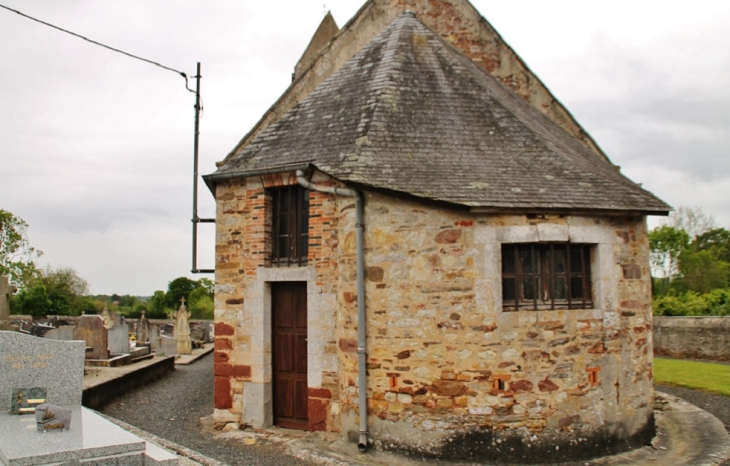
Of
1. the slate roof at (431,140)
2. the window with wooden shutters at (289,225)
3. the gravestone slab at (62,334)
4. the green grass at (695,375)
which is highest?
the slate roof at (431,140)

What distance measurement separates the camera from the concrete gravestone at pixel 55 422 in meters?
5.29

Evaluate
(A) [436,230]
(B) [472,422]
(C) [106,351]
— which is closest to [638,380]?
(B) [472,422]

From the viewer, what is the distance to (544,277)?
8.09 meters

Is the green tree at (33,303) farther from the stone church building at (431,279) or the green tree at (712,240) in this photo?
the green tree at (712,240)

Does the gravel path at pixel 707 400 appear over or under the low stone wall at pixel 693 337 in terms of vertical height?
under

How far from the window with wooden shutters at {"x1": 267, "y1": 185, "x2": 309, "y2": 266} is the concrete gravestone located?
352 centimetres

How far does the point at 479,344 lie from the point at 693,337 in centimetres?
1365

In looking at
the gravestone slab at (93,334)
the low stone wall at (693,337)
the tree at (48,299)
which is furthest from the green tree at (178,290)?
the low stone wall at (693,337)

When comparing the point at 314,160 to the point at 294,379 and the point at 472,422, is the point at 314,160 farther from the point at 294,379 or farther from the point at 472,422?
the point at 472,422

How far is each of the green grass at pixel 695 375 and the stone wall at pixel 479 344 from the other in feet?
18.4

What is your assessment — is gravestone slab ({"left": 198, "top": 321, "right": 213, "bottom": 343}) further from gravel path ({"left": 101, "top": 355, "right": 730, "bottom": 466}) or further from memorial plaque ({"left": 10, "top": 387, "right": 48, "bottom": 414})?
memorial plaque ({"left": 10, "top": 387, "right": 48, "bottom": 414})

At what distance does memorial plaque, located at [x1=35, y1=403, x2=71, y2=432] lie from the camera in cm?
591

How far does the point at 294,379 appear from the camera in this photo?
956 centimetres

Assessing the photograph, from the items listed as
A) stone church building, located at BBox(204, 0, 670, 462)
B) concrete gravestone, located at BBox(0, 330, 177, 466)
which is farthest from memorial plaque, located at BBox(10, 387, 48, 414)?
stone church building, located at BBox(204, 0, 670, 462)
